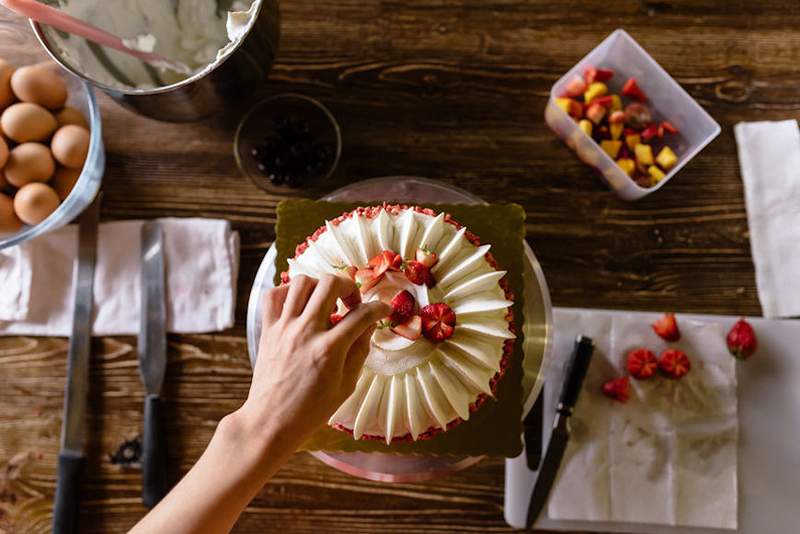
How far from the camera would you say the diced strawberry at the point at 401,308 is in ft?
2.40

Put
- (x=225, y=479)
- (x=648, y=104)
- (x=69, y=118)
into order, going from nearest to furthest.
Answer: (x=225, y=479) < (x=69, y=118) < (x=648, y=104)

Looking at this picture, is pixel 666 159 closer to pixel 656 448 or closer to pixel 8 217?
pixel 656 448

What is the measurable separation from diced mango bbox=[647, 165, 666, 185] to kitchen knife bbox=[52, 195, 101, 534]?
0.93 metres

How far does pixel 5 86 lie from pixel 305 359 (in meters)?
0.81

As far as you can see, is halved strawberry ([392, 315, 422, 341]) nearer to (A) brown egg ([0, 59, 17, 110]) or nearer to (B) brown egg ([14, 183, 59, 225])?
(B) brown egg ([14, 183, 59, 225])

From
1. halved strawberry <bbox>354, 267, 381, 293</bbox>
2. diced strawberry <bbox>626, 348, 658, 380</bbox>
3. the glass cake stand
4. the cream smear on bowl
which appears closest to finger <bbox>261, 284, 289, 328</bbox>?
halved strawberry <bbox>354, 267, 381, 293</bbox>

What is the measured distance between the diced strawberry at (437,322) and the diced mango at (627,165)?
50 cm

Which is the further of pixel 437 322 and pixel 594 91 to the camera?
pixel 594 91

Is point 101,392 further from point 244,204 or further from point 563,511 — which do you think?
point 563,511

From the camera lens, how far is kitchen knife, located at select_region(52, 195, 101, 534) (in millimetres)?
1061

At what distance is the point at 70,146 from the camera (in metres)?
1.01

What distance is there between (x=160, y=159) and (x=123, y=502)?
58 cm

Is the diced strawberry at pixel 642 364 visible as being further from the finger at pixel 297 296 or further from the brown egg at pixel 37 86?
the brown egg at pixel 37 86

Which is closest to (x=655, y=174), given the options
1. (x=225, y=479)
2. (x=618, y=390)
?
(x=618, y=390)
